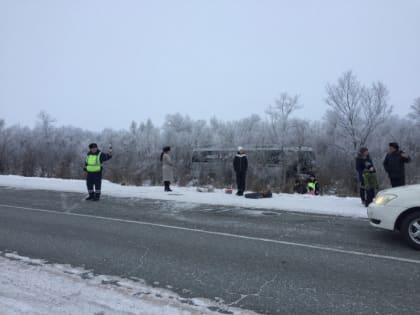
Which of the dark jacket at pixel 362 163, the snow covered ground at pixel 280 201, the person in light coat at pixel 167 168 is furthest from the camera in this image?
the person in light coat at pixel 167 168

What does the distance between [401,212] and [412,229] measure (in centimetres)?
31

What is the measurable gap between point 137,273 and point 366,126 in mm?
42513

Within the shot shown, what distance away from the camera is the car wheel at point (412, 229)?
5.39m

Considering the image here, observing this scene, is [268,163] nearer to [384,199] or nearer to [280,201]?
[280,201]

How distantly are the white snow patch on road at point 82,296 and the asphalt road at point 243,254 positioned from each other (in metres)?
0.23

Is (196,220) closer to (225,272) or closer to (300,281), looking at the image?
(225,272)

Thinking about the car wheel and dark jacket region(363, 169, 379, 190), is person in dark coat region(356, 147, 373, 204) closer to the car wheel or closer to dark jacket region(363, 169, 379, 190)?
dark jacket region(363, 169, 379, 190)

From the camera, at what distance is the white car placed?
215 inches

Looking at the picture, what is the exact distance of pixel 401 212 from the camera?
5.62 m

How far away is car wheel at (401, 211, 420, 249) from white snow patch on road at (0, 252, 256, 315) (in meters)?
3.61

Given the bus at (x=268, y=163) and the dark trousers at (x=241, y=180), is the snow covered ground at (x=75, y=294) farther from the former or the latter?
the bus at (x=268, y=163)

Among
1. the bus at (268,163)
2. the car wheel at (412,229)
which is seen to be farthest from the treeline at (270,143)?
the car wheel at (412,229)

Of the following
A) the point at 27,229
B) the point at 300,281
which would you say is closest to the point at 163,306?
the point at 300,281

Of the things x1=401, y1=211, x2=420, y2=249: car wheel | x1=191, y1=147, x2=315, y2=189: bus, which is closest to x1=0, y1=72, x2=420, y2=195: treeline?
x1=191, y1=147, x2=315, y2=189: bus
